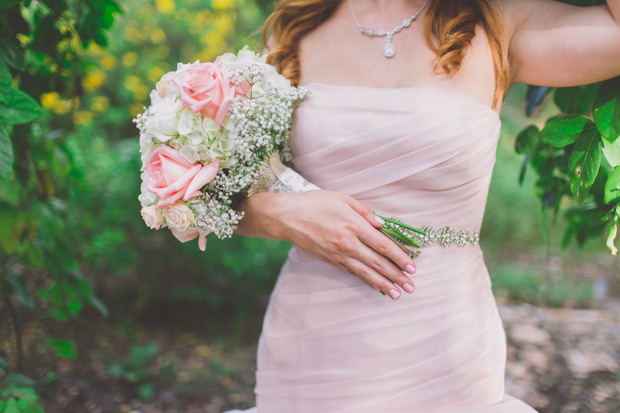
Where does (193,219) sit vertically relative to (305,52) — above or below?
below

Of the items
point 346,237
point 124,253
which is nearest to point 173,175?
point 346,237

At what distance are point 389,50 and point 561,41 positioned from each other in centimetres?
51

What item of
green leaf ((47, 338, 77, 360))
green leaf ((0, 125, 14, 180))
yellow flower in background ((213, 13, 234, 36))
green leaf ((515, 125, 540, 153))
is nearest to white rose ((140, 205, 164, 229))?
green leaf ((0, 125, 14, 180))

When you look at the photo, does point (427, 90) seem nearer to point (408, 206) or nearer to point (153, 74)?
point (408, 206)

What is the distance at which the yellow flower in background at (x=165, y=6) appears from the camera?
4.30 m

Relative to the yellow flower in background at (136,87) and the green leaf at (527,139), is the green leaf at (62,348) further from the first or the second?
the yellow flower in background at (136,87)

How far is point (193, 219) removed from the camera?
1394mm

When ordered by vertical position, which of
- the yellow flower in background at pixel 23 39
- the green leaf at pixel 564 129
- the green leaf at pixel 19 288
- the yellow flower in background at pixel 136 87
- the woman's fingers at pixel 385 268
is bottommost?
the green leaf at pixel 19 288

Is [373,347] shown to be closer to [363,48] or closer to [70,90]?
[363,48]

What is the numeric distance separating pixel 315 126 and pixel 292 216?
309 millimetres

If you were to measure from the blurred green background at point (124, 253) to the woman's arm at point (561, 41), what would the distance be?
1.55 ft

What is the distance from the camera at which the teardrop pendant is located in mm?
1607

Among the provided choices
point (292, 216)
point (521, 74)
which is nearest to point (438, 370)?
point (292, 216)

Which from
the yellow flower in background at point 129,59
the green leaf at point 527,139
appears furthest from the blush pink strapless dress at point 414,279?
the yellow flower in background at point 129,59
